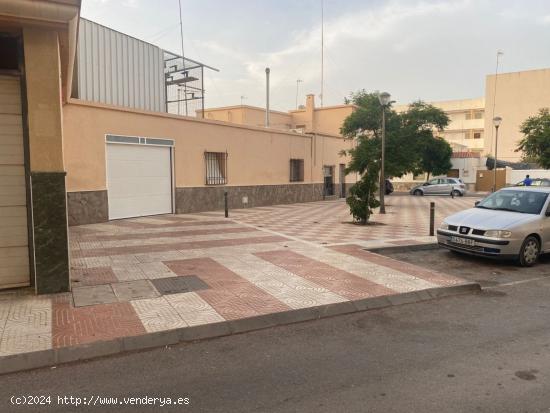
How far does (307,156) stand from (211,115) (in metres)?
12.6

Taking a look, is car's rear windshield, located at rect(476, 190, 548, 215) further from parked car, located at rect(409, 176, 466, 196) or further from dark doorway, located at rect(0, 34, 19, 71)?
parked car, located at rect(409, 176, 466, 196)

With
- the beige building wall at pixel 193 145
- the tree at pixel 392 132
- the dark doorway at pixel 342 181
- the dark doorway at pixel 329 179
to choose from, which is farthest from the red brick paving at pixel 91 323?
the dark doorway at pixel 342 181

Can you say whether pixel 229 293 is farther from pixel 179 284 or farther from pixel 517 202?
pixel 517 202

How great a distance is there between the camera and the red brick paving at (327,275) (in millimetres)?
6469

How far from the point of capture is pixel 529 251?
346 inches

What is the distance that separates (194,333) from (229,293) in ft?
4.64

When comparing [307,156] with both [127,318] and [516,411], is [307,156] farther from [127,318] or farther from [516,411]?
[516,411]

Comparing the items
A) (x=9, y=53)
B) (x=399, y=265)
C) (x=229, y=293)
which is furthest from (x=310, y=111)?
(x=229, y=293)

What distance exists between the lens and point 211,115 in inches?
1377

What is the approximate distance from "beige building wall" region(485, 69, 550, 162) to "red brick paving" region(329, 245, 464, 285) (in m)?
51.4

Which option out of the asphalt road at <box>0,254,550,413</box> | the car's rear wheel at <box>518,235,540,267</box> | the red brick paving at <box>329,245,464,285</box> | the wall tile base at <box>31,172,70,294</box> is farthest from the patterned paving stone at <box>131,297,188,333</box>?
the car's rear wheel at <box>518,235,540,267</box>

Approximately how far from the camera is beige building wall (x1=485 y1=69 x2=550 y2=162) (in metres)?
52.5

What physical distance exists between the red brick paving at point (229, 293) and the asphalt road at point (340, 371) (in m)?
0.48

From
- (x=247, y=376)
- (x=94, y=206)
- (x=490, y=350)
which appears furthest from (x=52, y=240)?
(x=94, y=206)
